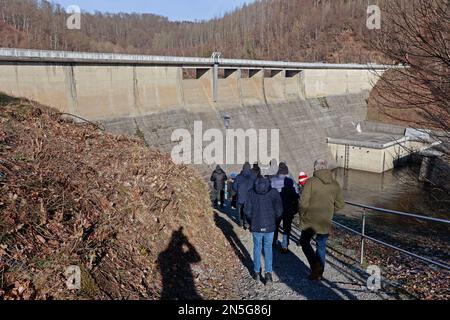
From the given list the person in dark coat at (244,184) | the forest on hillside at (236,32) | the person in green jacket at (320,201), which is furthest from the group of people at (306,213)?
the forest on hillside at (236,32)

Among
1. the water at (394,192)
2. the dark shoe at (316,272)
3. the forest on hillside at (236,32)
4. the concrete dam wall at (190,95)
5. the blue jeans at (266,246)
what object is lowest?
the water at (394,192)

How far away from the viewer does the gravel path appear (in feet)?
15.7

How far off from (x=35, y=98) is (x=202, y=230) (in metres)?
13.2

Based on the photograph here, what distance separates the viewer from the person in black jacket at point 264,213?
16.8ft

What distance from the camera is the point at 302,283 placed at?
17.1ft

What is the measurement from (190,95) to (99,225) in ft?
64.5

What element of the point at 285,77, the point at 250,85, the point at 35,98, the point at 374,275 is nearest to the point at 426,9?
the point at 374,275

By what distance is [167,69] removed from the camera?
22.5 metres

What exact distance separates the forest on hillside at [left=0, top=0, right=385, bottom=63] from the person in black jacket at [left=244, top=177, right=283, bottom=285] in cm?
4083

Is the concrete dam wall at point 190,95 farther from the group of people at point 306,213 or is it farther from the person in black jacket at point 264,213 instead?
the person in black jacket at point 264,213

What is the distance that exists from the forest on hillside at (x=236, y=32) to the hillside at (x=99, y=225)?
132 ft

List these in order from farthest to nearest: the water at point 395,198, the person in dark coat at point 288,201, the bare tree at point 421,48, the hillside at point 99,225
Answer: the water at point 395,198, the person in dark coat at point 288,201, the bare tree at point 421,48, the hillside at point 99,225

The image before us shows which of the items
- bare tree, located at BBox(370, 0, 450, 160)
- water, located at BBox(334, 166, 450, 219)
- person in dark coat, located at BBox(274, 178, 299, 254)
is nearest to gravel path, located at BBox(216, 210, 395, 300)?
person in dark coat, located at BBox(274, 178, 299, 254)
